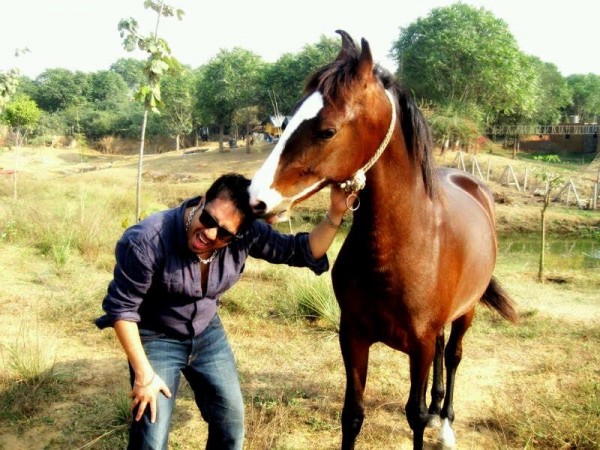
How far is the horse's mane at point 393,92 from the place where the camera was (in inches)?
71.4

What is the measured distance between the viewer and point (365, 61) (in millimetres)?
1810

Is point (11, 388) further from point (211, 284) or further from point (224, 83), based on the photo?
point (224, 83)

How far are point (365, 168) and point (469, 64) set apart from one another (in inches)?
1025

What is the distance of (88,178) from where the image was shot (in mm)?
21062

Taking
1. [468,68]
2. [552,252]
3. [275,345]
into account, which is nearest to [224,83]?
[468,68]

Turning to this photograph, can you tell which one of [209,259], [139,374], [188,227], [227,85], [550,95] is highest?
[550,95]

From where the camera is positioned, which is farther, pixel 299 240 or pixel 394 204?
pixel 299 240

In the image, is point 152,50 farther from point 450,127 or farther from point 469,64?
point 469,64

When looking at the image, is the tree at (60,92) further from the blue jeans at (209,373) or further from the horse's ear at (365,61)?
the horse's ear at (365,61)

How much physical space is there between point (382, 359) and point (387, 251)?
2379mm

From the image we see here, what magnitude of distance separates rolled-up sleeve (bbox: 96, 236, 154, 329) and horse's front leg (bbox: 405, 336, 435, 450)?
1.34 metres

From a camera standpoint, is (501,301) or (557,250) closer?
(501,301)

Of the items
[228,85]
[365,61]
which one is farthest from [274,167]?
[228,85]

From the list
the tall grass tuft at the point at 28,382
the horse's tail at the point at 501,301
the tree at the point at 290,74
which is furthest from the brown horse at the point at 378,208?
the tree at the point at 290,74
